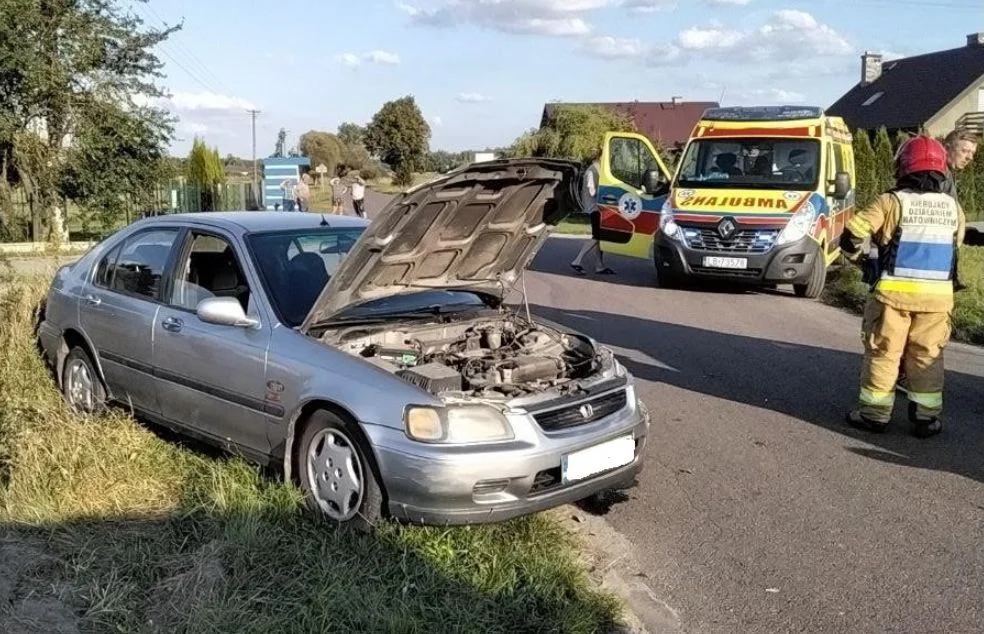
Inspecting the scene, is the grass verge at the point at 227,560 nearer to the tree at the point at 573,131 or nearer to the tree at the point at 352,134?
the tree at the point at 573,131

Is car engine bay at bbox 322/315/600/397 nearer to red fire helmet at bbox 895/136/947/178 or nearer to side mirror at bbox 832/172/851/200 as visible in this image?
red fire helmet at bbox 895/136/947/178

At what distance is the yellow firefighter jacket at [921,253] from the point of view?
6.18m

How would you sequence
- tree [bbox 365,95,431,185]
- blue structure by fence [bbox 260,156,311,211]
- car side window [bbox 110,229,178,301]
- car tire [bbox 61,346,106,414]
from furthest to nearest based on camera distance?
tree [bbox 365,95,431,185]
blue structure by fence [bbox 260,156,311,211]
car tire [bbox 61,346,106,414]
car side window [bbox 110,229,178,301]

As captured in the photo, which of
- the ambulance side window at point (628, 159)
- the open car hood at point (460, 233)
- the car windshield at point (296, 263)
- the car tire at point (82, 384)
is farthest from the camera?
the ambulance side window at point (628, 159)

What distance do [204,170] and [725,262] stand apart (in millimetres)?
20494

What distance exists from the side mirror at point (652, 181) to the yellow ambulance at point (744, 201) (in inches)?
0.7

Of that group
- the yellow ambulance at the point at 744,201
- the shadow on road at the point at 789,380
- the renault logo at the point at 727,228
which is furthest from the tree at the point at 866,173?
the shadow on road at the point at 789,380

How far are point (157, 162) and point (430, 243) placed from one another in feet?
62.0

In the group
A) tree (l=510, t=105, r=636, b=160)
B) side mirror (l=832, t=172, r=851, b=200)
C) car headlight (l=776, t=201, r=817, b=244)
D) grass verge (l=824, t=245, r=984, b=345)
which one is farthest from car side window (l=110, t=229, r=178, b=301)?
tree (l=510, t=105, r=636, b=160)

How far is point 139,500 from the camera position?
15.5ft

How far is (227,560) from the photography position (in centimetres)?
398

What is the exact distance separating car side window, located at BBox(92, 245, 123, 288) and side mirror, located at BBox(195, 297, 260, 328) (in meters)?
1.66

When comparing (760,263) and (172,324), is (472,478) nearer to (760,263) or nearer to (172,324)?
(172,324)

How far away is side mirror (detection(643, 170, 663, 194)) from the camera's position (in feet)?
44.4
